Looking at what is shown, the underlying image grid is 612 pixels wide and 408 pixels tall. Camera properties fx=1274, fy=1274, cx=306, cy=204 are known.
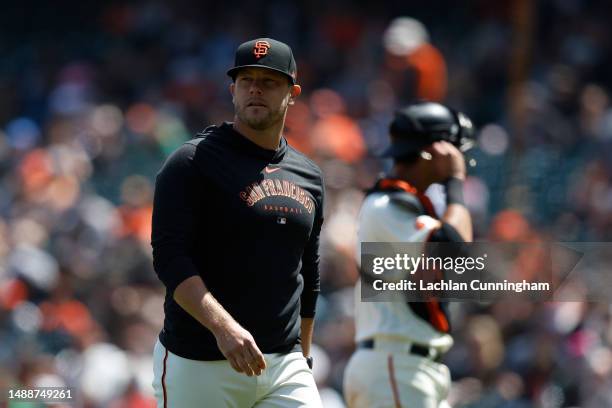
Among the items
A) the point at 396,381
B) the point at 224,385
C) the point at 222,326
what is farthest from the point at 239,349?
the point at 396,381

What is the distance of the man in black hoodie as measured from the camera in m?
4.43

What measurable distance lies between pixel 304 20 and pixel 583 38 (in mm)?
3192

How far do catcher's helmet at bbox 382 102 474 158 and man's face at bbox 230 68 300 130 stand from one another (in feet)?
4.78

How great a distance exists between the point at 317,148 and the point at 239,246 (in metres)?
6.88

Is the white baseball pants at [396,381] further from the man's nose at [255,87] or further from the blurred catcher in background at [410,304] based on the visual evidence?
the man's nose at [255,87]

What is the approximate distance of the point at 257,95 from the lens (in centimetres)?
462

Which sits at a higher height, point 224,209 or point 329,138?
point 329,138

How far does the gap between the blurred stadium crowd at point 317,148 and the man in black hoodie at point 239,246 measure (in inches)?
160

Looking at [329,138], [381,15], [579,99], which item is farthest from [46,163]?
[579,99]

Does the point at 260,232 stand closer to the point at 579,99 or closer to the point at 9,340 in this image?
the point at 9,340

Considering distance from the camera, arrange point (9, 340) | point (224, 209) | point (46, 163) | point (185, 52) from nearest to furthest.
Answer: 1. point (224, 209)
2. point (9, 340)
3. point (46, 163)
4. point (185, 52)

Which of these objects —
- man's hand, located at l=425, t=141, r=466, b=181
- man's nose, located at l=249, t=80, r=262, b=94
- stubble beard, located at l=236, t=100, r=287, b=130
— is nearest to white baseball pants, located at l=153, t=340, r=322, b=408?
stubble beard, located at l=236, t=100, r=287, b=130

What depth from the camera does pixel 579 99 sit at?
1187 cm

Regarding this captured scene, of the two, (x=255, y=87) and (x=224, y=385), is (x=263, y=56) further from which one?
(x=224, y=385)
